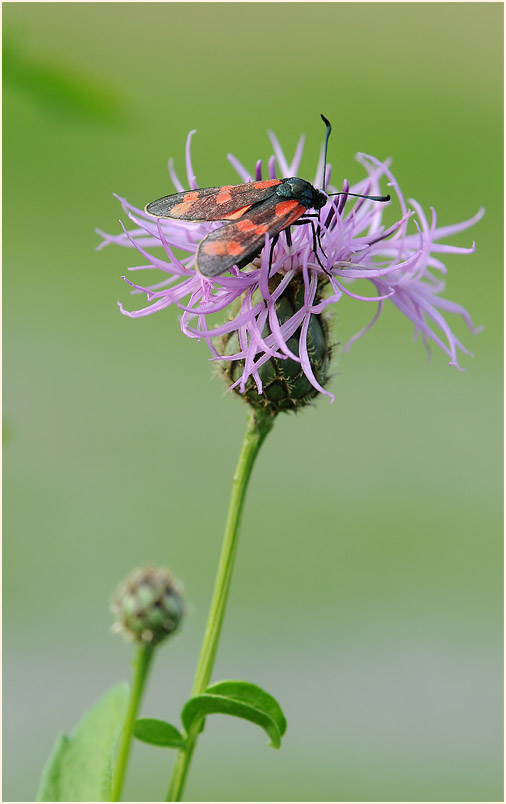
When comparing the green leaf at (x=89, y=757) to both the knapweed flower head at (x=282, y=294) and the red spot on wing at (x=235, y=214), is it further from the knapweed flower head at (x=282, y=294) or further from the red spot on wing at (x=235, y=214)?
the red spot on wing at (x=235, y=214)

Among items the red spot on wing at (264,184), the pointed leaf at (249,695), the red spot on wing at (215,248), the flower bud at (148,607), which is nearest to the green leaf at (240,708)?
the pointed leaf at (249,695)

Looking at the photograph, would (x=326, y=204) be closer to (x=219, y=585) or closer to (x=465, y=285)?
(x=219, y=585)

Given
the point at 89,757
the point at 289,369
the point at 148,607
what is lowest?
the point at 89,757

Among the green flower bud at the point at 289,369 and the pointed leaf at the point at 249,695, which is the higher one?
the green flower bud at the point at 289,369

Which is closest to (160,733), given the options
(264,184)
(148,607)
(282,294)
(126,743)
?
(126,743)

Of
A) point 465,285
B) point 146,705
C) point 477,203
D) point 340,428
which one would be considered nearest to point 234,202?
point 146,705

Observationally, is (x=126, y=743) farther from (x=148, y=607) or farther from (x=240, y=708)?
(x=148, y=607)
